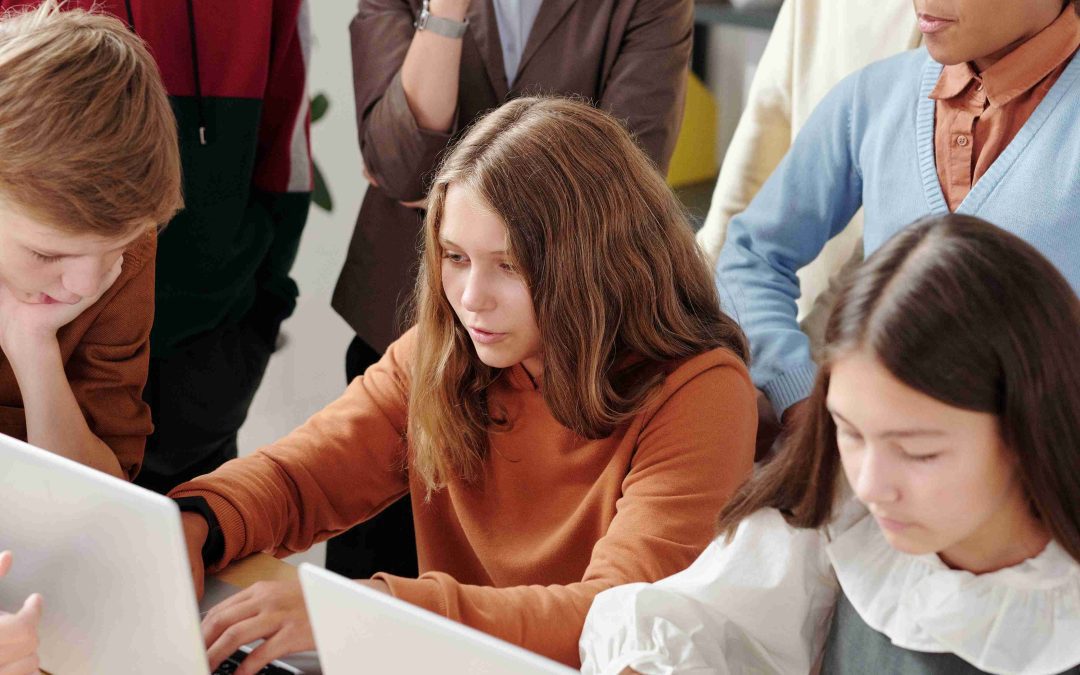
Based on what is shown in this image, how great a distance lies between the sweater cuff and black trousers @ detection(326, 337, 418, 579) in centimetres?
67

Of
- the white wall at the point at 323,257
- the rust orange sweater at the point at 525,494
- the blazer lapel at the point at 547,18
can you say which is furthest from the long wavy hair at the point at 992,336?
the white wall at the point at 323,257

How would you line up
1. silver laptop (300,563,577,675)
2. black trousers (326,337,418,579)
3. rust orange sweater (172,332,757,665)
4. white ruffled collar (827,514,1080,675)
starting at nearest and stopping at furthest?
1. silver laptop (300,563,577,675)
2. white ruffled collar (827,514,1080,675)
3. rust orange sweater (172,332,757,665)
4. black trousers (326,337,418,579)

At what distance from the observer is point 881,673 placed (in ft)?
3.41

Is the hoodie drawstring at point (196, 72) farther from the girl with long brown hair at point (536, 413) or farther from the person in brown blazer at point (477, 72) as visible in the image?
the girl with long brown hair at point (536, 413)

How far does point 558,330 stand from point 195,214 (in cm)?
71

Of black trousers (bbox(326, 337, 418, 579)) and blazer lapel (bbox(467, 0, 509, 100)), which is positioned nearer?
blazer lapel (bbox(467, 0, 509, 100))

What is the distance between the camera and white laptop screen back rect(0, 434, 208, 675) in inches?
39.9

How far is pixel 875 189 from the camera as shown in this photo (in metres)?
1.55

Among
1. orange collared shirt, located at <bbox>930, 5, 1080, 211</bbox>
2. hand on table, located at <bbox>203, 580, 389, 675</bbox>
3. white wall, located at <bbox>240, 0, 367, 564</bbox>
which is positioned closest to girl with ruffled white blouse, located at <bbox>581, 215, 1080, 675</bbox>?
hand on table, located at <bbox>203, 580, 389, 675</bbox>

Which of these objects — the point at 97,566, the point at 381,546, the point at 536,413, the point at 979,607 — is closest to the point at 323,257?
the point at 381,546

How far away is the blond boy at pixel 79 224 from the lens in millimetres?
1295

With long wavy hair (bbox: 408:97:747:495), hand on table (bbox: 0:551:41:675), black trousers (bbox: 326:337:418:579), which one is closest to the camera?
hand on table (bbox: 0:551:41:675)

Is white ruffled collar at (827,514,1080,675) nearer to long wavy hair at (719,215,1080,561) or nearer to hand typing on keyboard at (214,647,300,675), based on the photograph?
long wavy hair at (719,215,1080,561)

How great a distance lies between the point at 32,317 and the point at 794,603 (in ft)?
3.04
